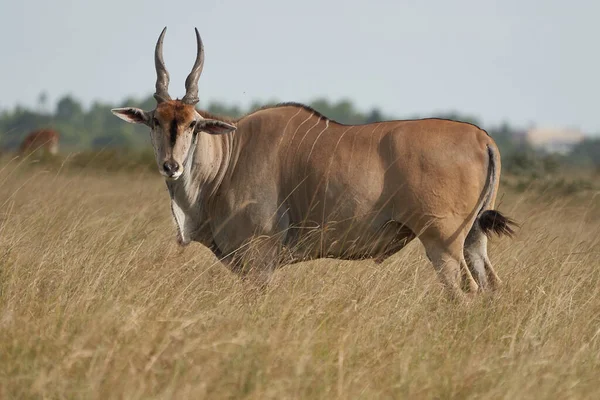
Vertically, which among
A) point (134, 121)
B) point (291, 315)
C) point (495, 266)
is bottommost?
point (495, 266)

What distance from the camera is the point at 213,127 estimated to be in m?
6.33

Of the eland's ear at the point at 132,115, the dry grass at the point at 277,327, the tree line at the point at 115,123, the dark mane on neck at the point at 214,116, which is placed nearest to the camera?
the dry grass at the point at 277,327

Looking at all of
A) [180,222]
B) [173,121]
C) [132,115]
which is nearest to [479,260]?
[180,222]

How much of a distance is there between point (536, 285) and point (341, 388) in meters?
2.54

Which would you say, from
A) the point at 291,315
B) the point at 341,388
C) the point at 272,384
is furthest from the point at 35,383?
the point at 291,315

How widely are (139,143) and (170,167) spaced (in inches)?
2104

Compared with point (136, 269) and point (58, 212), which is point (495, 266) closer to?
point (136, 269)

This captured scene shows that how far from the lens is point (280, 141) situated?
6.46 m

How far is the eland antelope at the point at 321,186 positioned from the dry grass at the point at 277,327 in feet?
0.57

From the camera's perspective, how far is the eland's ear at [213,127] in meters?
6.29

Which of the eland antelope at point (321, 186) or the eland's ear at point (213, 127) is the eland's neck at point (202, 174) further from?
the eland's ear at point (213, 127)

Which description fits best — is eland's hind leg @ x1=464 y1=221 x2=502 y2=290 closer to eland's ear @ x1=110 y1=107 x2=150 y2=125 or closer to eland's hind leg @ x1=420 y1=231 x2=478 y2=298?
eland's hind leg @ x1=420 y1=231 x2=478 y2=298

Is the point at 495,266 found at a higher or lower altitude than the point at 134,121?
lower

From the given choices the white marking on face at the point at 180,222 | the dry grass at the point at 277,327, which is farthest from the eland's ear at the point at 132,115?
the dry grass at the point at 277,327
